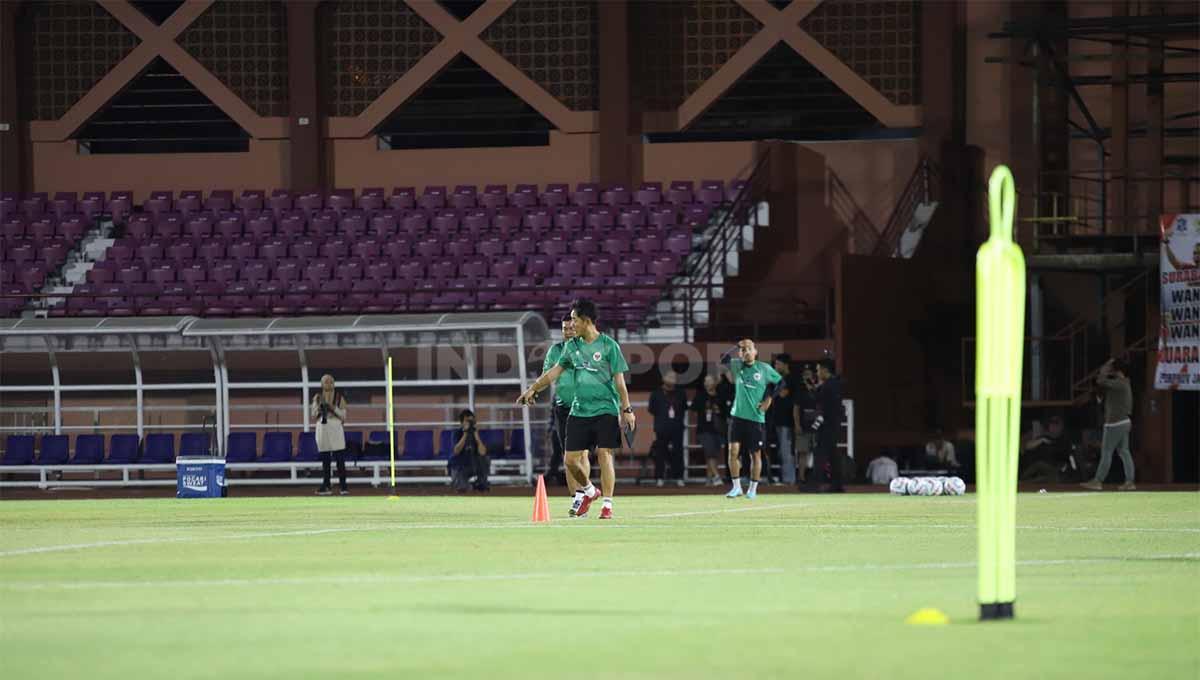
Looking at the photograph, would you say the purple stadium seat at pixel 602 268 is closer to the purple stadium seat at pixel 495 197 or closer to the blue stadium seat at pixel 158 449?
the purple stadium seat at pixel 495 197

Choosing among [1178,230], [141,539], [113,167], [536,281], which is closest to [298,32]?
[113,167]

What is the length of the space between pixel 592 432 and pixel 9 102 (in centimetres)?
2821

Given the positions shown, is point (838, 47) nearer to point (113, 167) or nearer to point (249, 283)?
point (249, 283)

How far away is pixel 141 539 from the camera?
54.0 feet

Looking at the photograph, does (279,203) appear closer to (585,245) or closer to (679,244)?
(585,245)

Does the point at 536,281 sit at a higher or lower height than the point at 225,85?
lower

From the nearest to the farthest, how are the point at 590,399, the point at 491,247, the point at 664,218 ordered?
1. the point at 590,399
2. the point at 491,247
3. the point at 664,218

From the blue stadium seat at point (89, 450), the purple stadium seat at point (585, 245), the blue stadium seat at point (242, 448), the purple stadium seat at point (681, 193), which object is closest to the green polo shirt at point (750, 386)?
the blue stadium seat at point (242, 448)

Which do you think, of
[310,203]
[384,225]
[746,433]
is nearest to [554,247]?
[384,225]

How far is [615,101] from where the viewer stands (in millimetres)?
42562

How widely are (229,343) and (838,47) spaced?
1463cm

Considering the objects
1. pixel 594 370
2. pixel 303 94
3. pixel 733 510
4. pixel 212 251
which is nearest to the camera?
pixel 594 370

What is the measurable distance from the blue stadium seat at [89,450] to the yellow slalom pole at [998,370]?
2674cm

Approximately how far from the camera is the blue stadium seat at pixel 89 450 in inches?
1325
